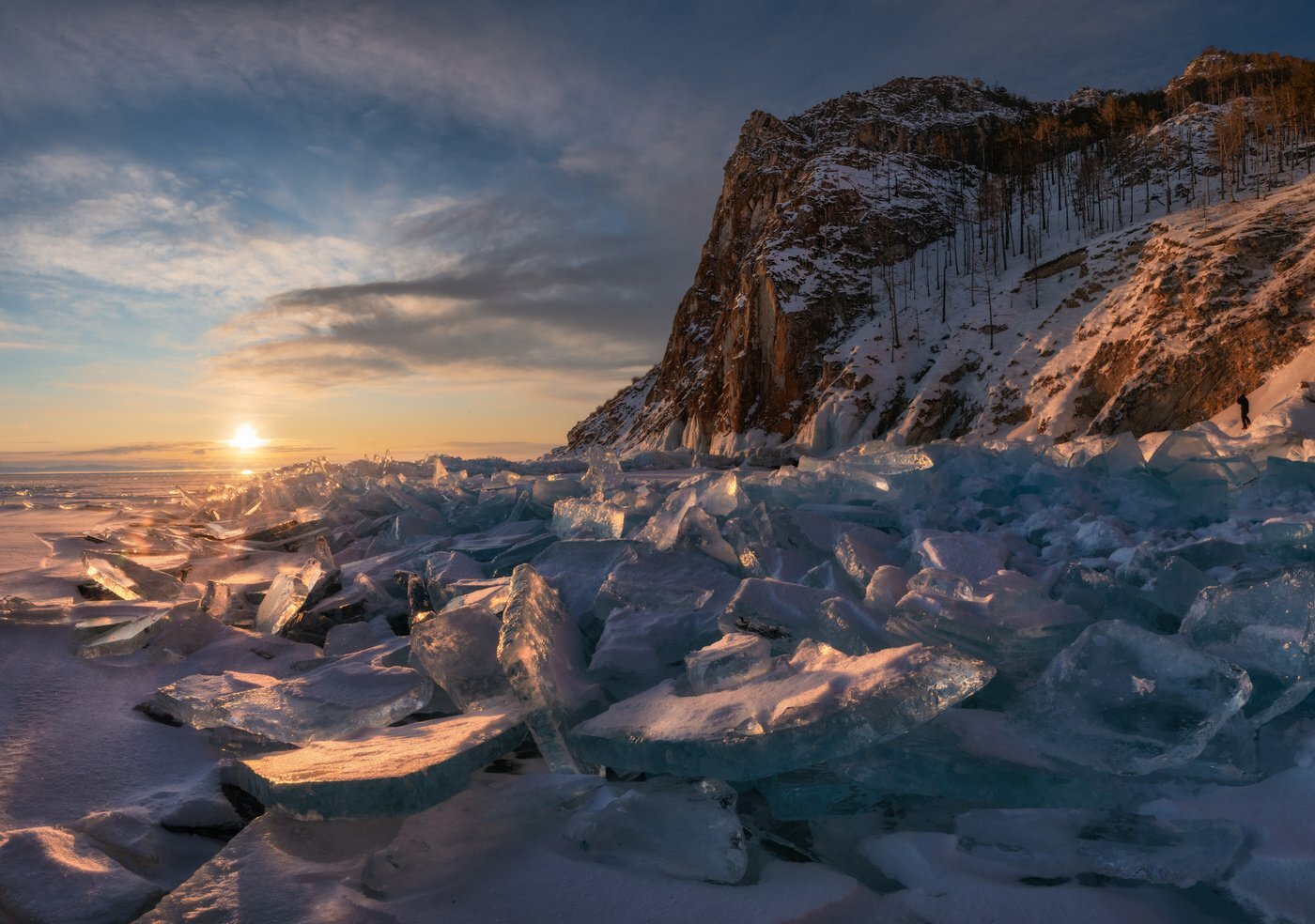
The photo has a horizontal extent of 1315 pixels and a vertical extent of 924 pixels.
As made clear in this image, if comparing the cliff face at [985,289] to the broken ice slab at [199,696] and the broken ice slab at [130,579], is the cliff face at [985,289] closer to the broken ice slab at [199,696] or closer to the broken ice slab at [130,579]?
the broken ice slab at [130,579]

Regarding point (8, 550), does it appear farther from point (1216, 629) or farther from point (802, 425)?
point (802, 425)

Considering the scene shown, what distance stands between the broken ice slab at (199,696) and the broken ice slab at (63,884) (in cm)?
66

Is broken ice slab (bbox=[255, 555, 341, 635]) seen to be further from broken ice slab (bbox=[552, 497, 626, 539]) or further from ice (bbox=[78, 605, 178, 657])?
broken ice slab (bbox=[552, 497, 626, 539])

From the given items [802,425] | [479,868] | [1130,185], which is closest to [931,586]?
[479,868]

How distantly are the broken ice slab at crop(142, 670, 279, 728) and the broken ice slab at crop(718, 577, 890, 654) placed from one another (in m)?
1.68

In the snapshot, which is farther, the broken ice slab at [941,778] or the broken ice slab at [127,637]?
the broken ice slab at [127,637]

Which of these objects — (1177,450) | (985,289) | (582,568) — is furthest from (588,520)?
(985,289)

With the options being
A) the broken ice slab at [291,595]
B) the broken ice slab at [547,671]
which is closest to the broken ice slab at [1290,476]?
the broken ice slab at [547,671]

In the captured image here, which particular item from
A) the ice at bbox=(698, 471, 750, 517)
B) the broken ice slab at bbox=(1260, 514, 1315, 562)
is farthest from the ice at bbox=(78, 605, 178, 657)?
the broken ice slab at bbox=(1260, 514, 1315, 562)

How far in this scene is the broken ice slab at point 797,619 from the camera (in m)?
2.36

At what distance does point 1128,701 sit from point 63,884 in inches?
98.7

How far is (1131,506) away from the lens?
17.0 feet

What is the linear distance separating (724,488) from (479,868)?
9.75 ft

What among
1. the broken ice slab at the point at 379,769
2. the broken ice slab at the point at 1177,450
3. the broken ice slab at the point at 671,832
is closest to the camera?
the broken ice slab at the point at 671,832
